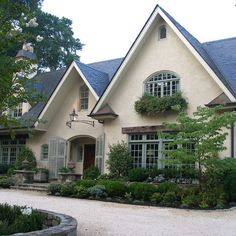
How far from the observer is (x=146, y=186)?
45.4ft

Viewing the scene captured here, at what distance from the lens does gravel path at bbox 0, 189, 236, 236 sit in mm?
8000

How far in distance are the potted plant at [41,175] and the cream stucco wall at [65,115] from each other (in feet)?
3.07

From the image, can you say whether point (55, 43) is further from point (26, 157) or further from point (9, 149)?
point (26, 157)

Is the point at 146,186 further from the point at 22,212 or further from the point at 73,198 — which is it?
the point at 22,212

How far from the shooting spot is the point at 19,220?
6402 millimetres

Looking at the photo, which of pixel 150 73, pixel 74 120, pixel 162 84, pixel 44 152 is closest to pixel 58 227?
pixel 162 84

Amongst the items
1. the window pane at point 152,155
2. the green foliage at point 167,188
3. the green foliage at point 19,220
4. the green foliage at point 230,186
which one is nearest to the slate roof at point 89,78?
the window pane at point 152,155

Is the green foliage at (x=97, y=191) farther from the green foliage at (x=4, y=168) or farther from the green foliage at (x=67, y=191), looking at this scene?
the green foliage at (x=4, y=168)

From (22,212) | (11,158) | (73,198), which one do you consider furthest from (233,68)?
(11,158)

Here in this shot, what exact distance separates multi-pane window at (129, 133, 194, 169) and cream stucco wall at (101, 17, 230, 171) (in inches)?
21.9

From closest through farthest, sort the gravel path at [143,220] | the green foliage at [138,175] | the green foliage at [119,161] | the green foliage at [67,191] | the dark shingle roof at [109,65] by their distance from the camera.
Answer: the gravel path at [143,220]
the green foliage at [67,191]
the green foliage at [138,175]
the green foliage at [119,161]
the dark shingle roof at [109,65]

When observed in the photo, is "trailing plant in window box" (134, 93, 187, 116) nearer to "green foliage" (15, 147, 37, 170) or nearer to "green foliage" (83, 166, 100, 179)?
"green foliage" (83, 166, 100, 179)

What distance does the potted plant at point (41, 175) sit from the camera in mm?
20547

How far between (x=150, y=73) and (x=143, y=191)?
6.15 meters
